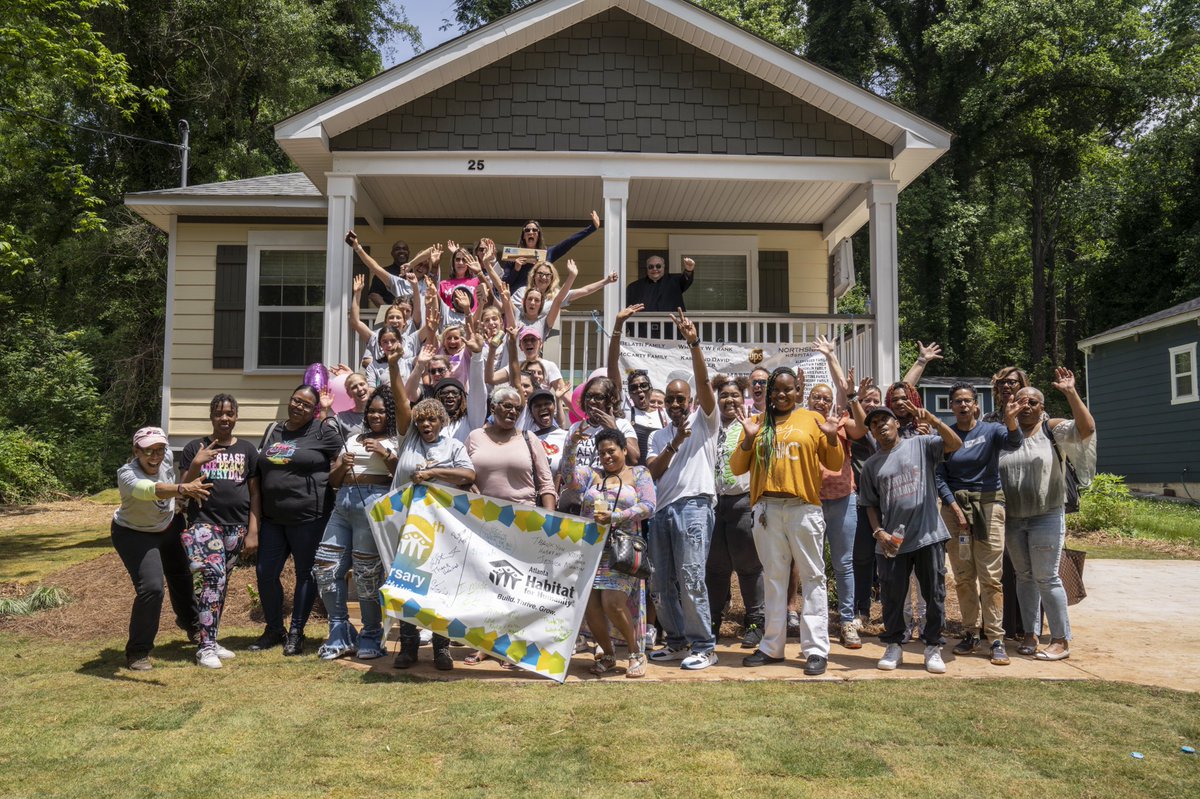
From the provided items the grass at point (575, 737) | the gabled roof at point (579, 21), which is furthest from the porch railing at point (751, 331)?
the grass at point (575, 737)

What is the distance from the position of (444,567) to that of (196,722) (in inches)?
67.1

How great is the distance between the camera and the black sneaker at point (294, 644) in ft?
21.4

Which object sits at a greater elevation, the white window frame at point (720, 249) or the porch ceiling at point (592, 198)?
the porch ceiling at point (592, 198)

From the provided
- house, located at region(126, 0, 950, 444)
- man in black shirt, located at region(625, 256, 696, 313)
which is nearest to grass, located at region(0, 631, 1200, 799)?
house, located at region(126, 0, 950, 444)

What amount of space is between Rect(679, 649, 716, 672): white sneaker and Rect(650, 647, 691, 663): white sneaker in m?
0.20

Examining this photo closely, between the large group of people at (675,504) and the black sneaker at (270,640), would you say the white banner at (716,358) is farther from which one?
the black sneaker at (270,640)

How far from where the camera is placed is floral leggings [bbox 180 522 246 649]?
20.9 feet

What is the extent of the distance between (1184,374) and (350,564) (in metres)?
19.2

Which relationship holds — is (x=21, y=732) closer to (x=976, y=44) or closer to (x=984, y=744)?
(x=984, y=744)

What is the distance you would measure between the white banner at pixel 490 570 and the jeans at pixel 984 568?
2.58 metres

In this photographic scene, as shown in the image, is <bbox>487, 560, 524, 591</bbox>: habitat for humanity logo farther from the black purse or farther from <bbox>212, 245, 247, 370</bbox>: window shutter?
<bbox>212, 245, 247, 370</bbox>: window shutter

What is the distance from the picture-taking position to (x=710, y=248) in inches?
547

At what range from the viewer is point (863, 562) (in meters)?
7.63

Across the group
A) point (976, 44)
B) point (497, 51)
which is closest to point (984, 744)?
point (497, 51)
